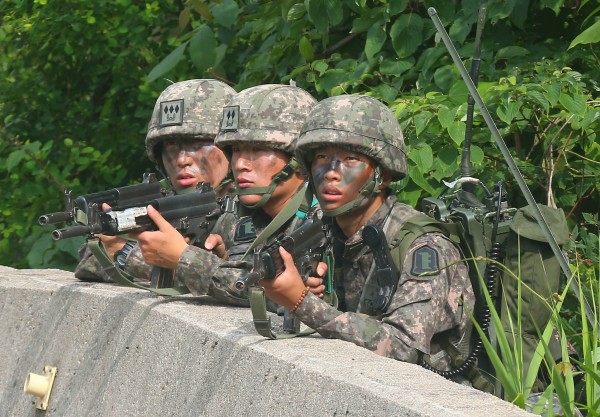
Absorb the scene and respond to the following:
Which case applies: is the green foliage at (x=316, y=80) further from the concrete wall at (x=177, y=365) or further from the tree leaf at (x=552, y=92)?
the concrete wall at (x=177, y=365)

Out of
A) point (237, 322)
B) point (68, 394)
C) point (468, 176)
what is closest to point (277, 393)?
point (237, 322)

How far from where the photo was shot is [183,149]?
6.23 metres

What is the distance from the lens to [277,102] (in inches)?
218

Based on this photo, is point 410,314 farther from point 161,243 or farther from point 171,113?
point 171,113

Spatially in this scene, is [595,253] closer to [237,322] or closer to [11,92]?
[237,322]

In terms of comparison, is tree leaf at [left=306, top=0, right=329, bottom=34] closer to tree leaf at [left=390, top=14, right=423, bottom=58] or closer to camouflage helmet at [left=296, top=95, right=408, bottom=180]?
tree leaf at [left=390, top=14, right=423, bottom=58]

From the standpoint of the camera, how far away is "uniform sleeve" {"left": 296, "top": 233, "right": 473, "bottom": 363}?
167 inches

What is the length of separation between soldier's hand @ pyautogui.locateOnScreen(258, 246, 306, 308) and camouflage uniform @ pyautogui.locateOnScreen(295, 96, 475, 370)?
0.05 m

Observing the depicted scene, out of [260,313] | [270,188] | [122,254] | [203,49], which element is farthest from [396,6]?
[260,313]

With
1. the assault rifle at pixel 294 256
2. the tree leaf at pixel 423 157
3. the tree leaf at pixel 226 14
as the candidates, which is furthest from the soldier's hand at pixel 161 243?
the tree leaf at pixel 226 14

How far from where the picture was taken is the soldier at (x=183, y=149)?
612 centimetres

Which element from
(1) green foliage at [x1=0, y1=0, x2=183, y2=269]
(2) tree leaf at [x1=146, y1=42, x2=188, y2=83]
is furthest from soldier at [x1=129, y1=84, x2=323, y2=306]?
(1) green foliage at [x1=0, y1=0, x2=183, y2=269]

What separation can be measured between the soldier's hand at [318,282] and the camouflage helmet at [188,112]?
5.93 feet

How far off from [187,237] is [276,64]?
1936 millimetres
